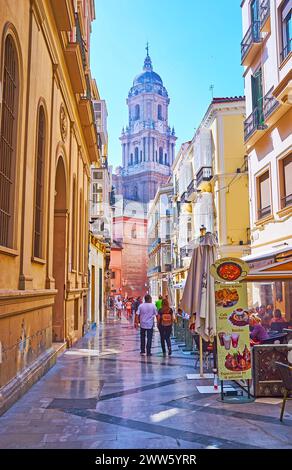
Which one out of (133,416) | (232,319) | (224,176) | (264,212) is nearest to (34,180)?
(232,319)

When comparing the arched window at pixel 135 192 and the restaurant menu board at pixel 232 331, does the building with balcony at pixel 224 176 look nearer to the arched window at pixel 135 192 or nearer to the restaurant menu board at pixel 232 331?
the restaurant menu board at pixel 232 331

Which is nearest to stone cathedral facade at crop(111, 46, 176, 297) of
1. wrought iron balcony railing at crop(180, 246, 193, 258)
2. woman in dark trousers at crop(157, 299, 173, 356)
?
wrought iron balcony railing at crop(180, 246, 193, 258)

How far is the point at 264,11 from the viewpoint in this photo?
15336 millimetres

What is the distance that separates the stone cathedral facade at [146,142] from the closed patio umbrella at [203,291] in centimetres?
7411

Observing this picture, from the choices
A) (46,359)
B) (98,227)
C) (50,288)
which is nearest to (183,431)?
(46,359)

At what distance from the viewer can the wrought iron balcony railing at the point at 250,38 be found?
15.8 m

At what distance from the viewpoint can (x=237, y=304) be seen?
720 cm

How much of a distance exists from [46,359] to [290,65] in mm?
10105

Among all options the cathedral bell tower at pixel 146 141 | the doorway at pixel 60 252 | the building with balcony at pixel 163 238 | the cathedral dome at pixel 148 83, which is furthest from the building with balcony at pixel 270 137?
the cathedral dome at pixel 148 83

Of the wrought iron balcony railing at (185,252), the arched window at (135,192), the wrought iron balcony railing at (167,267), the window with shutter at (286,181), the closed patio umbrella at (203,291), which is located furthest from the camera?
the arched window at (135,192)

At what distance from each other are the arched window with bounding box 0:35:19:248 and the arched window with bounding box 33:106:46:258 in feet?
7.03

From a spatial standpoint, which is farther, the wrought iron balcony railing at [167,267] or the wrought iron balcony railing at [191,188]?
the wrought iron balcony railing at [167,267]

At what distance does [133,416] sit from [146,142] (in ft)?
267

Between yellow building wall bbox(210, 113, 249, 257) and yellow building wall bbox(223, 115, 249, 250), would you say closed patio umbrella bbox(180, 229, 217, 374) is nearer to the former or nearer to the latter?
yellow building wall bbox(210, 113, 249, 257)
